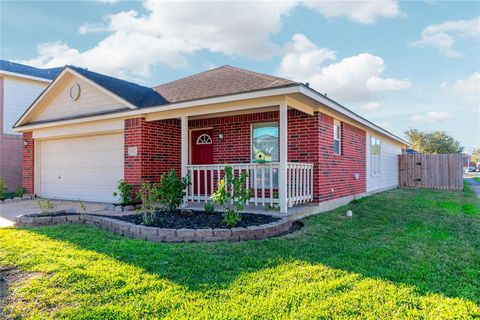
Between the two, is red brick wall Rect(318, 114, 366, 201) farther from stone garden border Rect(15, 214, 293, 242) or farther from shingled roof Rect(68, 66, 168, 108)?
shingled roof Rect(68, 66, 168, 108)

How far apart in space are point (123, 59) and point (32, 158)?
Answer: 5464 millimetres

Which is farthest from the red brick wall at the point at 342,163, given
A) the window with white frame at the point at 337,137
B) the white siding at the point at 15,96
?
the white siding at the point at 15,96

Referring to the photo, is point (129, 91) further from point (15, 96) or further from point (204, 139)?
point (15, 96)

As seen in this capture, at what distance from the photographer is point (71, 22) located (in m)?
11.4

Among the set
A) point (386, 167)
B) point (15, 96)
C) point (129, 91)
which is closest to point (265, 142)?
point (129, 91)

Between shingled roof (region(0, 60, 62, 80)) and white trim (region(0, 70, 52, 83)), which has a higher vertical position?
shingled roof (region(0, 60, 62, 80))

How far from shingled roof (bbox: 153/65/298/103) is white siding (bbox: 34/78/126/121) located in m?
1.71

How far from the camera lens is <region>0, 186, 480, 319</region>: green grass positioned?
9.89 feet

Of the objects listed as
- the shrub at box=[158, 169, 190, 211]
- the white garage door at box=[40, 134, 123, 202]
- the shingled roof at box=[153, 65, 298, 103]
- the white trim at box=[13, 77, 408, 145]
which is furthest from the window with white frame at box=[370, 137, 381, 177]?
the white garage door at box=[40, 134, 123, 202]

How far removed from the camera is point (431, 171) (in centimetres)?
→ 1825

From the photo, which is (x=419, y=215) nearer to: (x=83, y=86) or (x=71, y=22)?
(x=83, y=86)

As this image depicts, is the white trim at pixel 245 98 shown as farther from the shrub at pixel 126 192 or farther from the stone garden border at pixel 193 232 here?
the stone garden border at pixel 193 232

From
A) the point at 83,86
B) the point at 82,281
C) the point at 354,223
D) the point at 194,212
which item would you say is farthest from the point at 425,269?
the point at 83,86

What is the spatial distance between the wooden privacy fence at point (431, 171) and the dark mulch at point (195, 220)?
51.0ft
